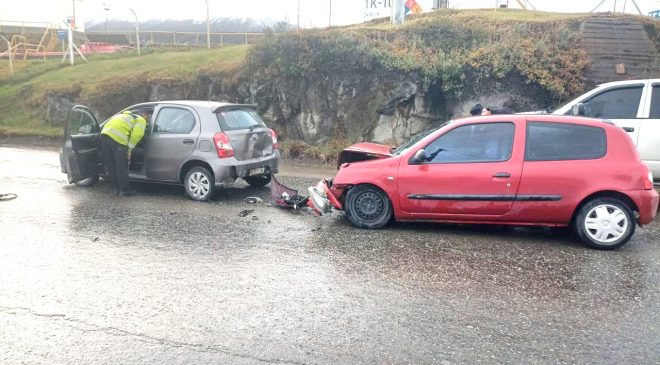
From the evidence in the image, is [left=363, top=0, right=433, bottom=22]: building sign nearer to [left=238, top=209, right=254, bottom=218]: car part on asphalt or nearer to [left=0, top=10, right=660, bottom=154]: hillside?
[left=0, top=10, right=660, bottom=154]: hillside

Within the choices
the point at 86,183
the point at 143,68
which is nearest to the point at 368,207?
the point at 86,183

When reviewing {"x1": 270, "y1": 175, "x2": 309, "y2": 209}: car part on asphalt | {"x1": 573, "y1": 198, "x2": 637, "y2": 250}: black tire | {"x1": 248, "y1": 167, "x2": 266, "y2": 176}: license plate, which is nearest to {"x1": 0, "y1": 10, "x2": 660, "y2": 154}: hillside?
{"x1": 248, "y1": 167, "x2": 266, "y2": 176}: license plate

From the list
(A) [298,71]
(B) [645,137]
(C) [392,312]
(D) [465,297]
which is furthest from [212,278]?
(A) [298,71]

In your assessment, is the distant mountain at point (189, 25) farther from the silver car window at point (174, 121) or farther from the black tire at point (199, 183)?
the black tire at point (199, 183)

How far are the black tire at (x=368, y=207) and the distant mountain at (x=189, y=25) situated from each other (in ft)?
88.6

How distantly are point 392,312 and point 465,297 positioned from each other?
0.74 metres

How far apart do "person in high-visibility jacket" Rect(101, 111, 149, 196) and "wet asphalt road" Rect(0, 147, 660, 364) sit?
4.38ft

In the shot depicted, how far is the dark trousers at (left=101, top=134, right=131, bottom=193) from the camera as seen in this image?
8336mm

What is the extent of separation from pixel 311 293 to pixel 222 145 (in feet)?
13.3

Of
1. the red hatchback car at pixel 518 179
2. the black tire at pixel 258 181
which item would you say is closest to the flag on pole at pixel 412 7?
the black tire at pixel 258 181

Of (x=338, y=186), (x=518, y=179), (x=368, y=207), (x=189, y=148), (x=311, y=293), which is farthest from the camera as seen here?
(x=189, y=148)

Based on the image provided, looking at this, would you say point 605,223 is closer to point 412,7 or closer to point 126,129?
point 126,129

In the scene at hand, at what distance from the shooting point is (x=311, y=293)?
182 inches

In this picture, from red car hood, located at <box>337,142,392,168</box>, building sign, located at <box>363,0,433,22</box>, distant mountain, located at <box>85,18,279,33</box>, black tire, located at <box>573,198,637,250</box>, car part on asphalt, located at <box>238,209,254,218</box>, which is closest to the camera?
black tire, located at <box>573,198,637,250</box>
